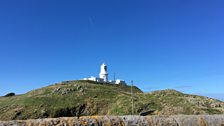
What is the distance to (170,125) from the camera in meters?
4.20

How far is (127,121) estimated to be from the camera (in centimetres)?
386

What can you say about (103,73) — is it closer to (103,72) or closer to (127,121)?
(103,72)

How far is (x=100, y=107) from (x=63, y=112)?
302 inches

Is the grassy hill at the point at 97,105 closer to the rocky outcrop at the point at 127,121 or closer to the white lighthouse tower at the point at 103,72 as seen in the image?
the rocky outcrop at the point at 127,121

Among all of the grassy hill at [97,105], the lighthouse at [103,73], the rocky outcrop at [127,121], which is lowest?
the rocky outcrop at [127,121]

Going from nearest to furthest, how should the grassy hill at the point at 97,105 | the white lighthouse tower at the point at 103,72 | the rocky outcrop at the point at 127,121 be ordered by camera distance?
the rocky outcrop at the point at 127,121 < the grassy hill at the point at 97,105 < the white lighthouse tower at the point at 103,72

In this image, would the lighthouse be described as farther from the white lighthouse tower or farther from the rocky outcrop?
the rocky outcrop

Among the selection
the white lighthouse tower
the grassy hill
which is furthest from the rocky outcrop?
the white lighthouse tower

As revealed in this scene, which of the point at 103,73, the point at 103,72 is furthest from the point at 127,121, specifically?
the point at 103,72

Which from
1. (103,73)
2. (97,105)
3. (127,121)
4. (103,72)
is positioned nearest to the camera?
(127,121)

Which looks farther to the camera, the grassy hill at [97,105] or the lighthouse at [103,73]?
the lighthouse at [103,73]

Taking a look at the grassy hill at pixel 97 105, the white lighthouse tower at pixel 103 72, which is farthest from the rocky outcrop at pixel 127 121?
the white lighthouse tower at pixel 103 72

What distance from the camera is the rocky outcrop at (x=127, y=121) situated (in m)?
3.47

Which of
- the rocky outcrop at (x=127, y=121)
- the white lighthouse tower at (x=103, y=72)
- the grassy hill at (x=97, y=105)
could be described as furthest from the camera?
the white lighthouse tower at (x=103, y=72)
